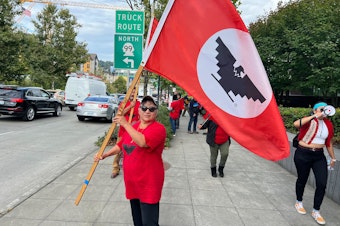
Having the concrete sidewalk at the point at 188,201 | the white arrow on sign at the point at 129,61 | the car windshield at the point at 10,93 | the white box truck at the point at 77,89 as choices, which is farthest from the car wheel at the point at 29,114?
the white arrow on sign at the point at 129,61

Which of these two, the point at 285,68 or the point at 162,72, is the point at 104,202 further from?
the point at 285,68

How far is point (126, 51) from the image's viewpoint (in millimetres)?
6223

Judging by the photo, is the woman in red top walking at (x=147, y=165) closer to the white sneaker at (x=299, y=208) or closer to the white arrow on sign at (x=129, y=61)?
the white sneaker at (x=299, y=208)

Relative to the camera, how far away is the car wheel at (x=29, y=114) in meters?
14.2

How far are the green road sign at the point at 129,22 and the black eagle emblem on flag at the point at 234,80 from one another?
12.8 ft

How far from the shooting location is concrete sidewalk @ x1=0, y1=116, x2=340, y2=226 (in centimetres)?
400

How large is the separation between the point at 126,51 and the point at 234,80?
3.94 metres

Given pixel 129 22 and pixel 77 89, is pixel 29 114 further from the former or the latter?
pixel 129 22

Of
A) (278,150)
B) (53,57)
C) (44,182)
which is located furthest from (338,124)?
(53,57)

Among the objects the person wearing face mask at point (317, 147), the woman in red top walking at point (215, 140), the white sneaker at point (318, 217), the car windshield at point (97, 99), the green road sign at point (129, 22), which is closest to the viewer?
the white sneaker at point (318, 217)

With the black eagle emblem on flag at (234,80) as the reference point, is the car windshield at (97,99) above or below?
below

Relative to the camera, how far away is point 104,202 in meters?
4.52

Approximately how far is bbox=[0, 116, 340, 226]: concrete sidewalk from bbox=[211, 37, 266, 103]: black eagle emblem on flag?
2.10m

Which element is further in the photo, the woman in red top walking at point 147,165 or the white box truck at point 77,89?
the white box truck at point 77,89
